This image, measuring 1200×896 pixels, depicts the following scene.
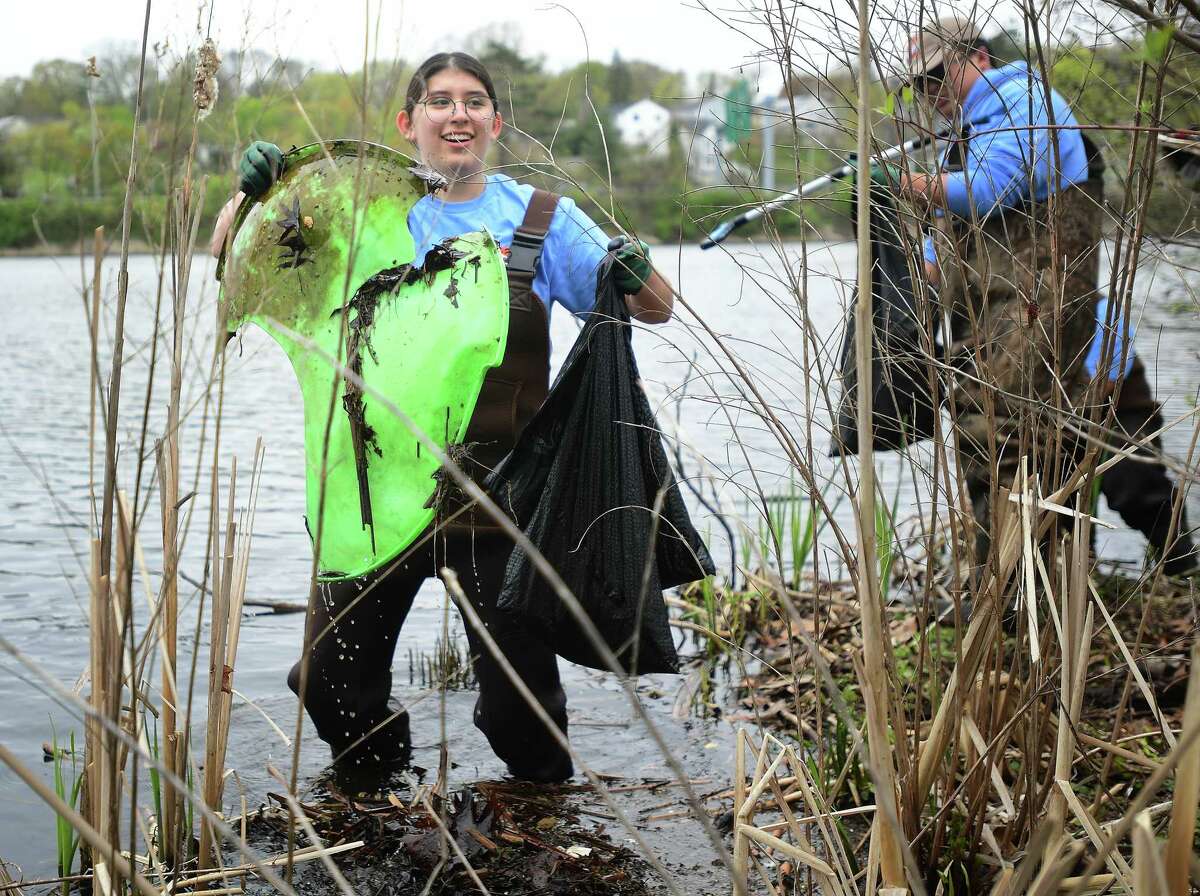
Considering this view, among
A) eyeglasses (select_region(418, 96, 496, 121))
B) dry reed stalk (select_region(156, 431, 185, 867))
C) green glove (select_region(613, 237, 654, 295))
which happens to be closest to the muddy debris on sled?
dry reed stalk (select_region(156, 431, 185, 867))

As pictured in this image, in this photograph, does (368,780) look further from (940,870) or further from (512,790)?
(940,870)

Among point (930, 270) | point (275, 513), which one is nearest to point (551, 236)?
point (930, 270)

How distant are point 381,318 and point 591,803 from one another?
1545 mm

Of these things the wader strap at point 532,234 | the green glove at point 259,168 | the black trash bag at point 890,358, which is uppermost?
the green glove at point 259,168

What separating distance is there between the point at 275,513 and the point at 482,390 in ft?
17.4

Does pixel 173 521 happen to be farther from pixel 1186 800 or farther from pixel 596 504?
pixel 1186 800

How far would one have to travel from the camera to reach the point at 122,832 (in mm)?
2875

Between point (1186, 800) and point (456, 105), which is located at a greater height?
point (456, 105)

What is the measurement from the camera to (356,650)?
329 centimetres

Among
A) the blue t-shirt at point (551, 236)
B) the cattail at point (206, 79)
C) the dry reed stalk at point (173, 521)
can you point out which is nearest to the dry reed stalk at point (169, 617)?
the dry reed stalk at point (173, 521)

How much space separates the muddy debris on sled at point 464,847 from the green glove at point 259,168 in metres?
1.63

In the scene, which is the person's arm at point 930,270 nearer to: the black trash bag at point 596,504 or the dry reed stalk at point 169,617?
the black trash bag at point 596,504

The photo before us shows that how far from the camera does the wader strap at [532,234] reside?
10.4 ft

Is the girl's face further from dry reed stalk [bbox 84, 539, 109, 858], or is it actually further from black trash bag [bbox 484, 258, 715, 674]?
dry reed stalk [bbox 84, 539, 109, 858]
